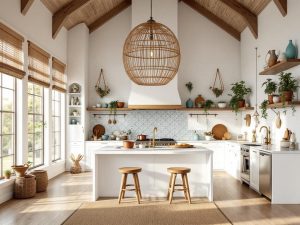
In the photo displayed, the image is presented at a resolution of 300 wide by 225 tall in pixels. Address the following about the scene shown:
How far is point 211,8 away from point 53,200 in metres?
6.71

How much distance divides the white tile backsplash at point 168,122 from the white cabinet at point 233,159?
110 cm

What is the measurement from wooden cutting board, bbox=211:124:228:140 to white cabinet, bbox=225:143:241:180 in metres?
0.82

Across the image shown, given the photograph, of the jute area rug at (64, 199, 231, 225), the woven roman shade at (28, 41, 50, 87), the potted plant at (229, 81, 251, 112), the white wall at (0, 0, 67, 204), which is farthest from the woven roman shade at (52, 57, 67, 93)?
the potted plant at (229, 81, 251, 112)

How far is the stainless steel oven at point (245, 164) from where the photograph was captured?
7565 mm

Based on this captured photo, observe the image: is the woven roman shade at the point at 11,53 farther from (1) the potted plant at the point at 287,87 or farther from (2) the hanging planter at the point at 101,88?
(1) the potted plant at the point at 287,87

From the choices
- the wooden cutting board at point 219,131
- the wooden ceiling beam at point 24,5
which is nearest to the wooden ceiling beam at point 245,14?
the wooden cutting board at point 219,131

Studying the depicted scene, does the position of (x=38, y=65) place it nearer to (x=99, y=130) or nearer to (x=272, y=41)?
(x=99, y=130)

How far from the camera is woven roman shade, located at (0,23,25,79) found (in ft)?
19.4

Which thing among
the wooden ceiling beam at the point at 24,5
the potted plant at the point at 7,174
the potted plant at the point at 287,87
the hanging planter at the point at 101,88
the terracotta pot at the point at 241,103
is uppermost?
the wooden ceiling beam at the point at 24,5

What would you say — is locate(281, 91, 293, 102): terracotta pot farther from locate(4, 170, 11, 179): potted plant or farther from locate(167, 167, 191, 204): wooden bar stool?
locate(4, 170, 11, 179): potted plant

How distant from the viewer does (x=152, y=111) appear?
1057cm

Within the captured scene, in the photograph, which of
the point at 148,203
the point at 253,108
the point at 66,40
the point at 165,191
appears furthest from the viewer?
the point at 66,40

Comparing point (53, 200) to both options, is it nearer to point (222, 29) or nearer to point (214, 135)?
point (214, 135)

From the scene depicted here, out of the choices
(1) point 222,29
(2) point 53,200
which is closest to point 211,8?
(1) point 222,29
